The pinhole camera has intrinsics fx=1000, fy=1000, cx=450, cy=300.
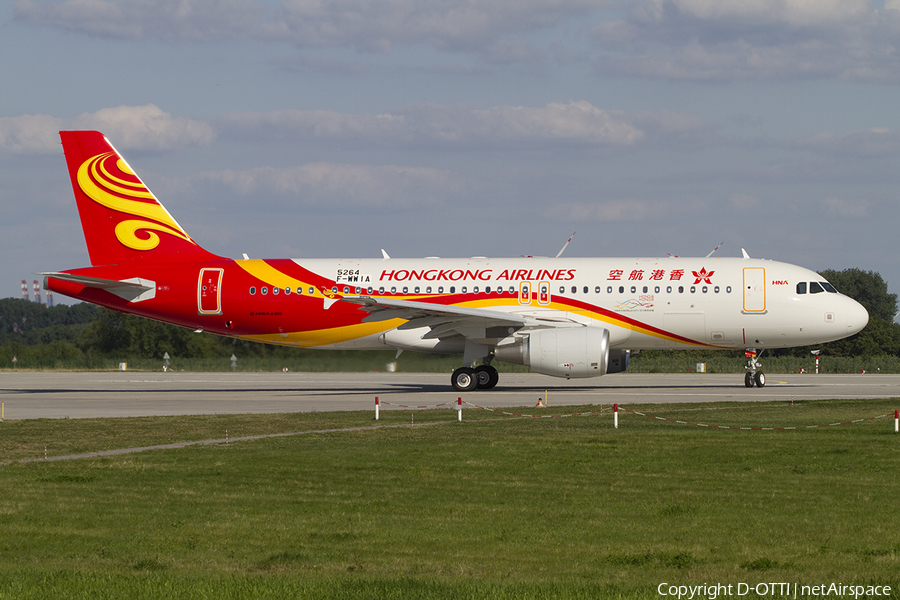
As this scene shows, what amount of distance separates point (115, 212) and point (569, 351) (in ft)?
59.9

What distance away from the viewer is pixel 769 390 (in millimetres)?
35969

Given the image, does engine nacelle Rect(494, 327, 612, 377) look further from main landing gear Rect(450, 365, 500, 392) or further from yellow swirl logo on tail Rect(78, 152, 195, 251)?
yellow swirl logo on tail Rect(78, 152, 195, 251)

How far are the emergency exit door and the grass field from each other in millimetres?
15826

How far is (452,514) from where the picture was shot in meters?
12.6

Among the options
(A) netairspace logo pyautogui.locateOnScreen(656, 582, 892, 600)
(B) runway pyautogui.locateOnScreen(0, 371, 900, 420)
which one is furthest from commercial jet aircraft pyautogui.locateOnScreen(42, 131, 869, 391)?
(A) netairspace logo pyautogui.locateOnScreen(656, 582, 892, 600)

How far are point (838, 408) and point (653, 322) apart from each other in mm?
8963

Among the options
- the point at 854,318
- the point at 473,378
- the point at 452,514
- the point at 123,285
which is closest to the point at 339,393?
the point at 473,378

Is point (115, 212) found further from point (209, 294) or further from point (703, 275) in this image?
point (703, 275)

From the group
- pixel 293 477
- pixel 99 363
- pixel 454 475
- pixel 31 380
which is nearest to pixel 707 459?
pixel 454 475

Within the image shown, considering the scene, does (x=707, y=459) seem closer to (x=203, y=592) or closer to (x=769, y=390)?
(x=203, y=592)

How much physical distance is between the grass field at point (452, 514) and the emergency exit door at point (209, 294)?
51.9 ft

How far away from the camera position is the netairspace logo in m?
8.58

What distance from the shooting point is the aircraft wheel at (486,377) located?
37031mm

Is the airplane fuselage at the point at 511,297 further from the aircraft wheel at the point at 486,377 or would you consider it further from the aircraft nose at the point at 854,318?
the aircraft wheel at the point at 486,377
